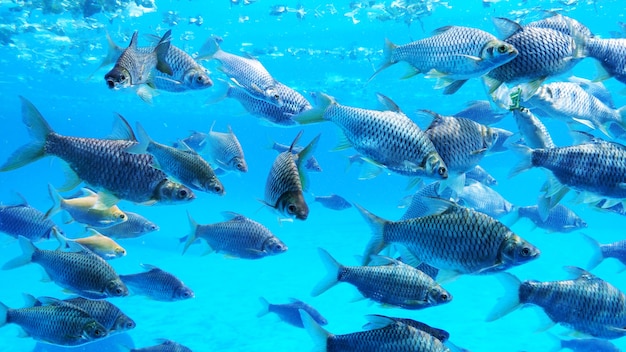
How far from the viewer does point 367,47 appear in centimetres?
2803

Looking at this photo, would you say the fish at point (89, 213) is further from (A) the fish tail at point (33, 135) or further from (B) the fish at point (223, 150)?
(A) the fish tail at point (33, 135)

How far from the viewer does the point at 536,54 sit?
3.14m

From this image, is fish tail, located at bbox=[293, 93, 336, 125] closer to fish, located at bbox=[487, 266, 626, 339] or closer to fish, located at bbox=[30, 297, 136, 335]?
fish, located at bbox=[487, 266, 626, 339]

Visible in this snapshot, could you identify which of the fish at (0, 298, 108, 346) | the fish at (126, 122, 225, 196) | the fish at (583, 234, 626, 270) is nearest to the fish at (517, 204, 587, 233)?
the fish at (583, 234, 626, 270)

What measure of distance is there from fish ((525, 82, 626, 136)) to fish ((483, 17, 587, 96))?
A: 3.26 ft

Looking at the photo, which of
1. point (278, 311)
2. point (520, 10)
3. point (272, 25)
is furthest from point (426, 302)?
point (272, 25)

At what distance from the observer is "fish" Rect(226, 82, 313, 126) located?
16.8ft

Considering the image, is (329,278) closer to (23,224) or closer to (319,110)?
(319,110)

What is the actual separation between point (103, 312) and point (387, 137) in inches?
120

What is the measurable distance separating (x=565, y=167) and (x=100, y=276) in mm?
3814

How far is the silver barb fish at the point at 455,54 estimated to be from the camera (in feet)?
10.2

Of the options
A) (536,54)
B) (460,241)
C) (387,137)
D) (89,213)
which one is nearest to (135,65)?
(387,137)

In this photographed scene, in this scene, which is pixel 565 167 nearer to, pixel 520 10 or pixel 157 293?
pixel 157 293

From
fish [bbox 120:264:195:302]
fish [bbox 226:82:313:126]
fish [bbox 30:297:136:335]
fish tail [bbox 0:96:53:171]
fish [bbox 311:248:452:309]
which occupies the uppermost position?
fish tail [bbox 0:96:53:171]
